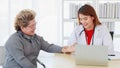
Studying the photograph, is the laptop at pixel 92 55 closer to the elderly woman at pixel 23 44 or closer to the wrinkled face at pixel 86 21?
the elderly woman at pixel 23 44

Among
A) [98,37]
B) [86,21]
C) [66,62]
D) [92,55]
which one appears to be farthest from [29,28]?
[98,37]

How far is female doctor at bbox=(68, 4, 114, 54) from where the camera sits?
9.42 feet

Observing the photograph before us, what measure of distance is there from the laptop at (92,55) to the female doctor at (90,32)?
0.65 metres

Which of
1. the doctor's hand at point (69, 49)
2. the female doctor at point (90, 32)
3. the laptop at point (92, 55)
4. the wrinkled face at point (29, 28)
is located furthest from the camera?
the female doctor at point (90, 32)

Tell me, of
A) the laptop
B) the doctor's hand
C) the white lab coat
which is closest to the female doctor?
the white lab coat

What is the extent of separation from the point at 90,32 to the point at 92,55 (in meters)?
0.80

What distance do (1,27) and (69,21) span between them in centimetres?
142

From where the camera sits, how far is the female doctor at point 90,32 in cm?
287

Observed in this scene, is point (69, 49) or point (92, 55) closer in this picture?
point (92, 55)

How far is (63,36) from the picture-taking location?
14.8 ft

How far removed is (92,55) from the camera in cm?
219

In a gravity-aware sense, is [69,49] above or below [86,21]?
below

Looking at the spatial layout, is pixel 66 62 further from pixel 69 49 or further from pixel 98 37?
pixel 98 37

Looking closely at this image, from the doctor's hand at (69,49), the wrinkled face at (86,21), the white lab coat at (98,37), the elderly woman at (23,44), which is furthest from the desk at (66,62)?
the wrinkled face at (86,21)
